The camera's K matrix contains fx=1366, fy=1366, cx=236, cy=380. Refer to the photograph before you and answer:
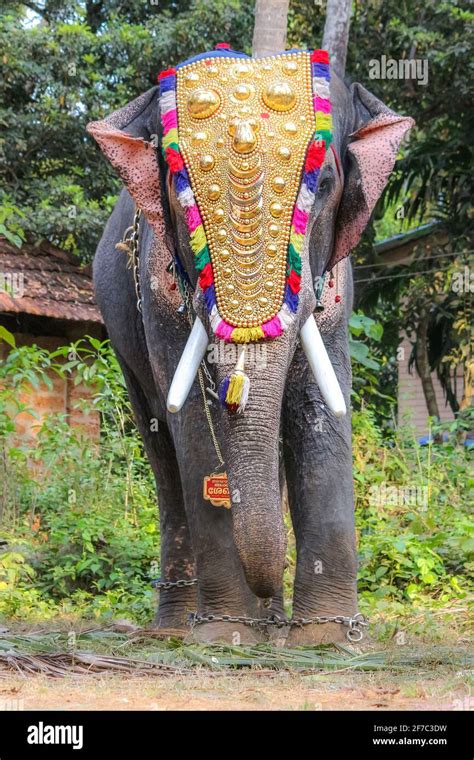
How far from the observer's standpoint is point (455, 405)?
16.6 metres

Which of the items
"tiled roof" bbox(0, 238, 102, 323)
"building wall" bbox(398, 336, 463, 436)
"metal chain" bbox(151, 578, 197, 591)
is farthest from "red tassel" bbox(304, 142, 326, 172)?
"building wall" bbox(398, 336, 463, 436)

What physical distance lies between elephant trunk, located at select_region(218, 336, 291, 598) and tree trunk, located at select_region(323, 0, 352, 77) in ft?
26.7

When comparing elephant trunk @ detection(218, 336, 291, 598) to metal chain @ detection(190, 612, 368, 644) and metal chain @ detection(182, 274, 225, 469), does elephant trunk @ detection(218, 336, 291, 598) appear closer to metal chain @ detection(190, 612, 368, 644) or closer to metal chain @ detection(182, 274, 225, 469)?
metal chain @ detection(182, 274, 225, 469)

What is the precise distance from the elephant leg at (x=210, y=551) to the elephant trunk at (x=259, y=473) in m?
0.53

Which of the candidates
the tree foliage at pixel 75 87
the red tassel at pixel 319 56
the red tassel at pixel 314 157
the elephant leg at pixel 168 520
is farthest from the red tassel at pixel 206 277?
the tree foliage at pixel 75 87

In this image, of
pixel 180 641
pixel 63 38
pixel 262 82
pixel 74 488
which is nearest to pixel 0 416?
pixel 74 488

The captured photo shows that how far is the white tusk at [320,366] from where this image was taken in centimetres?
542

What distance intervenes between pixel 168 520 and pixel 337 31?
7029 mm

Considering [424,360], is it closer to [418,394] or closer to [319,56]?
[418,394]

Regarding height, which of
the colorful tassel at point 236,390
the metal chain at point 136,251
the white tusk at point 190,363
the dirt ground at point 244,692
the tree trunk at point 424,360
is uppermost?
the tree trunk at point 424,360

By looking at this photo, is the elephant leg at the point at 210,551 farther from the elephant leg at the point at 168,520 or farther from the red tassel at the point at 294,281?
the elephant leg at the point at 168,520

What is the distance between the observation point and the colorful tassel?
16.3ft

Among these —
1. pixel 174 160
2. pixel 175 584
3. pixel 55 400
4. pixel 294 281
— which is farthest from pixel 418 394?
pixel 294 281

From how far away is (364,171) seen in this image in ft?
19.5
